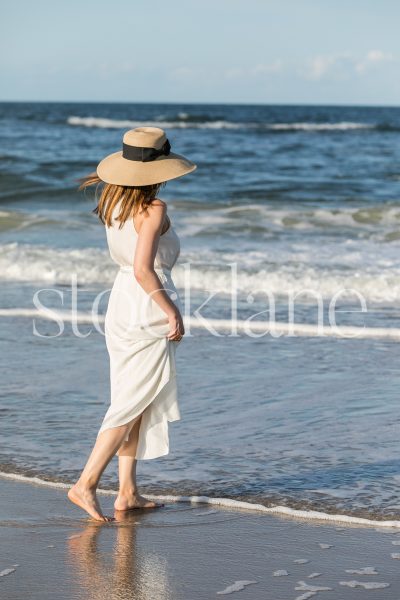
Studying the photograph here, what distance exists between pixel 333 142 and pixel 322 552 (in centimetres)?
3805

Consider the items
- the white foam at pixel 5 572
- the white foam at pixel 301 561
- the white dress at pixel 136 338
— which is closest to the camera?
the white foam at pixel 5 572

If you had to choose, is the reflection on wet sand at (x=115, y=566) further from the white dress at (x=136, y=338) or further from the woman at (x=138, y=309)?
the white dress at (x=136, y=338)

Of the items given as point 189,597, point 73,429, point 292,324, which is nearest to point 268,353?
point 292,324

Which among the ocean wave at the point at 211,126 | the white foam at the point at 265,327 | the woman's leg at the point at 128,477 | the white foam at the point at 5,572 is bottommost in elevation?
the white foam at the point at 5,572

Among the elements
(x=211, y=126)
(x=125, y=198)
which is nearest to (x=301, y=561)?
(x=125, y=198)

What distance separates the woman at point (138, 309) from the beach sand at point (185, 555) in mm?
219

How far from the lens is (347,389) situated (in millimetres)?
6480

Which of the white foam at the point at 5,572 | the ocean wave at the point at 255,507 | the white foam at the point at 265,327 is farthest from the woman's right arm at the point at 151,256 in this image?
the white foam at the point at 265,327

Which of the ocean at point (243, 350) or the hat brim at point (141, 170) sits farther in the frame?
the ocean at point (243, 350)

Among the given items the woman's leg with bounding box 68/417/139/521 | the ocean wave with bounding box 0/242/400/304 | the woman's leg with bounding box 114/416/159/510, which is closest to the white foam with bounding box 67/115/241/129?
the ocean wave with bounding box 0/242/400/304

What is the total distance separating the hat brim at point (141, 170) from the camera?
4004 millimetres

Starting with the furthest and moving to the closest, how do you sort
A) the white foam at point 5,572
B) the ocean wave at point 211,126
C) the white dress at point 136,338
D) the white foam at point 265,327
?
the ocean wave at point 211,126 < the white foam at point 265,327 < the white dress at point 136,338 < the white foam at point 5,572

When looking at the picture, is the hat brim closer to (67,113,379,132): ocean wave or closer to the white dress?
the white dress

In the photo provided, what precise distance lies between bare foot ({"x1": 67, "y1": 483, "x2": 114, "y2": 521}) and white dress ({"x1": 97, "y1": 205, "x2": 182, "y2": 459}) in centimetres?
27
